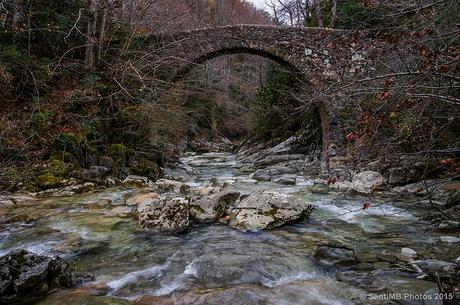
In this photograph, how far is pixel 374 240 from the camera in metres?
4.58

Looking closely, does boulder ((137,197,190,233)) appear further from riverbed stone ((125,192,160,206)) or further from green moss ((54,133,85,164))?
green moss ((54,133,85,164))

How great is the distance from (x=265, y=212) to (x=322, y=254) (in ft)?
4.68

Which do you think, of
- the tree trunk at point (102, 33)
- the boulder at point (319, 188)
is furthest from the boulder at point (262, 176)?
the tree trunk at point (102, 33)

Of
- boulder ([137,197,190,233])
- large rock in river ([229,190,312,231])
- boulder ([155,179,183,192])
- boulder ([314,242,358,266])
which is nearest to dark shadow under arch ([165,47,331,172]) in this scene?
boulder ([155,179,183,192])

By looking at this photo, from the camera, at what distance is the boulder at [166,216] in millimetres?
4879

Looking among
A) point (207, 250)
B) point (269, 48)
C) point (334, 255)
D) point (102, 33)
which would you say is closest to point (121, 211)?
point (207, 250)

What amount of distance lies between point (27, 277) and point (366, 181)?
6.64 metres

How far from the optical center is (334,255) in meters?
3.82

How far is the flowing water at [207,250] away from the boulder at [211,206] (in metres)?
0.20

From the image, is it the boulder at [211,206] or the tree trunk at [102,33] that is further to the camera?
the tree trunk at [102,33]

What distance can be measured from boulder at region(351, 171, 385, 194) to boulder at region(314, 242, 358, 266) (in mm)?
3592

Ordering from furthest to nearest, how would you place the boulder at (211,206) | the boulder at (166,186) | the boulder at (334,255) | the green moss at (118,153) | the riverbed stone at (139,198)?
the green moss at (118,153) < the boulder at (166,186) < the riverbed stone at (139,198) < the boulder at (211,206) < the boulder at (334,255)

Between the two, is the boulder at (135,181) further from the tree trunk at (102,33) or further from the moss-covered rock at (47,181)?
the tree trunk at (102,33)

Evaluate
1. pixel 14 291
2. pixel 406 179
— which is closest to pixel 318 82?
pixel 406 179
